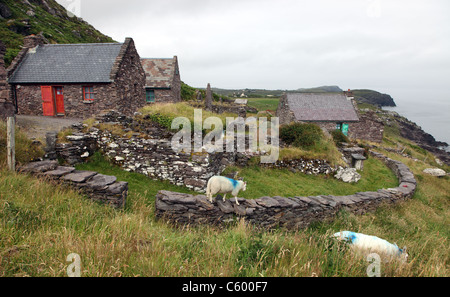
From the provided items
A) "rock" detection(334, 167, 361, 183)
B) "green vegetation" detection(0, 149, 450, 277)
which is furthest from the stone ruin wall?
"rock" detection(334, 167, 361, 183)

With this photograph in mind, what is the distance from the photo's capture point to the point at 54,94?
62.2 feet

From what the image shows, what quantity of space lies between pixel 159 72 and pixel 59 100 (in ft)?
39.1

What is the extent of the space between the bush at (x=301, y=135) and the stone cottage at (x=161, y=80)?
15802mm

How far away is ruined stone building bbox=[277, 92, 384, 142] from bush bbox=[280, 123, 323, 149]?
12.1 m

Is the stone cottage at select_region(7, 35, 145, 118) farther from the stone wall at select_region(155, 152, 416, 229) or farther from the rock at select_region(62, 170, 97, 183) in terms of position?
the stone wall at select_region(155, 152, 416, 229)

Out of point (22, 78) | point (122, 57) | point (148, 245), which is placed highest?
point (122, 57)

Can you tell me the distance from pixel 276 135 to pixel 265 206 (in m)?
9.70

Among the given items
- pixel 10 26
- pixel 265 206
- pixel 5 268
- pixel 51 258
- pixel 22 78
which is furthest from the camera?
pixel 10 26

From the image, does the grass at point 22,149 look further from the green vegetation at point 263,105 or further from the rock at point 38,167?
the green vegetation at point 263,105

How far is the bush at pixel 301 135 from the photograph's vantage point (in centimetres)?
1509

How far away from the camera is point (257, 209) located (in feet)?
22.1

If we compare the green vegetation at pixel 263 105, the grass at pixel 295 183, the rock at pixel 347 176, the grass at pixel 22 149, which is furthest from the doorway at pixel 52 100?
the green vegetation at pixel 263 105

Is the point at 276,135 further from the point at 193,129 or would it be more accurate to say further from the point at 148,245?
the point at 148,245
